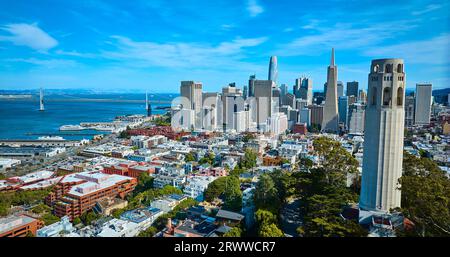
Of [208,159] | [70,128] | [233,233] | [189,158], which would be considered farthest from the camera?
[70,128]

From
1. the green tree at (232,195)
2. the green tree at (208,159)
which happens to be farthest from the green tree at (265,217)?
the green tree at (208,159)

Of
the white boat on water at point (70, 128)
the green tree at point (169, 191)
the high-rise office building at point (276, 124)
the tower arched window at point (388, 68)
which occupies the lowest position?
the green tree at point (169, 191)

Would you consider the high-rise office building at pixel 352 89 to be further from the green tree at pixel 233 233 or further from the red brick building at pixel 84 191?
the green tree at pixel 233 233

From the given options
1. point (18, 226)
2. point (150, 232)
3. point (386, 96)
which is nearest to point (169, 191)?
point (150, 232)

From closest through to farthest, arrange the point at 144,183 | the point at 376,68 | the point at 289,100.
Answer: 1. the point at 376,68
2. the point at 144,183
3. the point at 289,100

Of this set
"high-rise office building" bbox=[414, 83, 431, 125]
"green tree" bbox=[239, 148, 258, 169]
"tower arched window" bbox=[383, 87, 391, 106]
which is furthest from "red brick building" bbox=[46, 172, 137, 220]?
"high-rise office building" bbox=[414, 83, 431, 125]

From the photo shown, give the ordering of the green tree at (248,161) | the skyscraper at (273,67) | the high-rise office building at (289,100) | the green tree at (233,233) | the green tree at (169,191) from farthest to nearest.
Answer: the high-rise office building at (289,100), the skyscraper at (273,67), the green tree at (248,161), the green tree at (169,191), the green tree at (233,233)

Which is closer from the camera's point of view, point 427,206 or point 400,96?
point 427,206

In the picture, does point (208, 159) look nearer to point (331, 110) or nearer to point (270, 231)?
point (270, 231)
